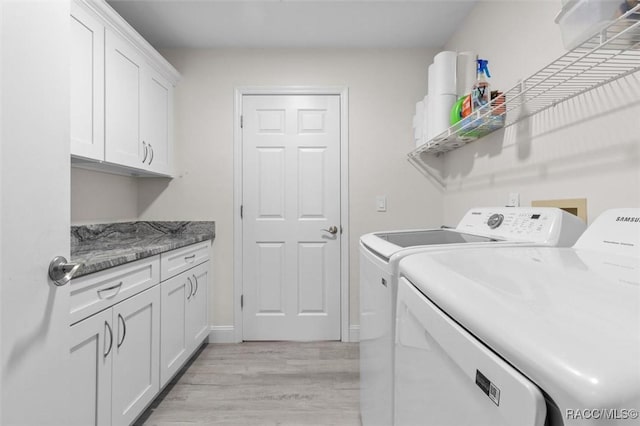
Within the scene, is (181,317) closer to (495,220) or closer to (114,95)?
(114,95)

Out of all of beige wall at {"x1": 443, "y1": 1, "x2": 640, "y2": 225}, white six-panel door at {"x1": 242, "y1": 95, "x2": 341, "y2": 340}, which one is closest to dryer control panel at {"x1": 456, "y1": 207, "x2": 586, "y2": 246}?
beige wall at {"x1": 443, "y1": 1, "x2": 640, "y2": 225}

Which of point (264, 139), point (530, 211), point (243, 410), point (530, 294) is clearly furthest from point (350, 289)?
point (530, 294)

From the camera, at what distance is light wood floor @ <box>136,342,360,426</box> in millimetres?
1591

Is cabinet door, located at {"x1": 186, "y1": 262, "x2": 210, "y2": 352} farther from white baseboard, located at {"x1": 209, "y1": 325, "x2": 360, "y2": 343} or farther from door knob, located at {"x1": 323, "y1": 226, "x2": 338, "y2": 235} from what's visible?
door knob, located at {"x1": 323, "y1": 226, "x2": 338, "y2": 235}

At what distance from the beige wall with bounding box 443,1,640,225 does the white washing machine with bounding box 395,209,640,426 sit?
1.01 feet

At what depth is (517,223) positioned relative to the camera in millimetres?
1161

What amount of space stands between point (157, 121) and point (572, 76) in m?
2.36

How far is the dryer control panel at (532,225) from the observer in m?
1.00

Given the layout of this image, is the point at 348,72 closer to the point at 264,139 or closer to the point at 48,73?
the point at 264,139

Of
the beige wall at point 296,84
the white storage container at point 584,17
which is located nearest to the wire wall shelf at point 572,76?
the white storage container at point 584,17

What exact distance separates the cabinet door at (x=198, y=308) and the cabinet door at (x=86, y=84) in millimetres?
951

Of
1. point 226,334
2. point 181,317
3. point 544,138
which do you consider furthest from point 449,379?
point 226,334

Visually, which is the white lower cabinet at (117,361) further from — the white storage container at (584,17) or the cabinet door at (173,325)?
the white storage container at (584,17)

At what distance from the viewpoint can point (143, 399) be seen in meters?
1.48
